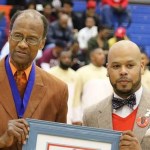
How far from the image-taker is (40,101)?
4.26 m

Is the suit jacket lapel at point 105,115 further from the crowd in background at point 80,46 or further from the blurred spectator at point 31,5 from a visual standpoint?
the blurred spectator at point 31,5

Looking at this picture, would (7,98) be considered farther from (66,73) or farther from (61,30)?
(61,30)

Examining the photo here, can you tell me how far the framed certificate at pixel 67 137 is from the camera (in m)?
3.86

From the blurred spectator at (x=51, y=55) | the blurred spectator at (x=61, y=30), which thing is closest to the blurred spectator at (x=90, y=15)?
the blurred spectator at (x=61, y=30)

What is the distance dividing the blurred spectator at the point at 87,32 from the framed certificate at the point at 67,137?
9788 mm

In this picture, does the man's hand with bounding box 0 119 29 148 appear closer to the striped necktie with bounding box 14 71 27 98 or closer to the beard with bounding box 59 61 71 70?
the striped necktie with bounding box 14 71 27 98

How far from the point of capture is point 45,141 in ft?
12.9

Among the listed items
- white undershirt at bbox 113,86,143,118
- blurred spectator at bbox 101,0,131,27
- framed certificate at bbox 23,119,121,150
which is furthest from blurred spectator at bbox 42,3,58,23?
framed certificate at bbox 23,119,121,150

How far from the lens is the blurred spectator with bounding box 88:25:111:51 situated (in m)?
12.1

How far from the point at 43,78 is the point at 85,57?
8.46 m

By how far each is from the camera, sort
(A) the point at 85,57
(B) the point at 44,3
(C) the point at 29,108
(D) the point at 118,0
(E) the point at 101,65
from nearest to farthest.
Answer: (C) the point at 29,108 → (E) the point at 101,65 → (A) the point at 85,57 → (B) the point at 44,3 → (D) the point at 118,0

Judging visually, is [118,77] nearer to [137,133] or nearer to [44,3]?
[137,133]

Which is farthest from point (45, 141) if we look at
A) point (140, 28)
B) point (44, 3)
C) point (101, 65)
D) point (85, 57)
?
point (140, 28)

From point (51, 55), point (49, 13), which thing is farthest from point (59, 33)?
point (51, 55)
